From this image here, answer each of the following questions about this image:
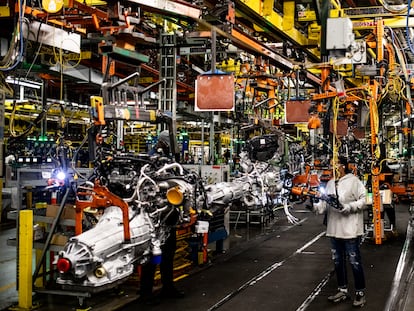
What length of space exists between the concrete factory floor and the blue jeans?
10.7 inches

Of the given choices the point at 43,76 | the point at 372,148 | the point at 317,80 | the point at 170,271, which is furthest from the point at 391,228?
the point at 43,76

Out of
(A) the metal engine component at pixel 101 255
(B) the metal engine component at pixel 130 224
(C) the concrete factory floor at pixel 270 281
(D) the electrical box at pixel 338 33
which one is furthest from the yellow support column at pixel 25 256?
(D) the electrical box at pixel 338 33

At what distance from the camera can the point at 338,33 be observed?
22.2ft

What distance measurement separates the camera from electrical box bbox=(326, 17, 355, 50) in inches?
264

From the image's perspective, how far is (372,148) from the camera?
8.70 m

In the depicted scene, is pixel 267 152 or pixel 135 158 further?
pixel 267 152

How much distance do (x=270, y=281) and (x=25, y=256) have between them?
3.11 meters

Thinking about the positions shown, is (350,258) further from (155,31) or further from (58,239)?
(155,31)

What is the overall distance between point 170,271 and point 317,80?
6.06m

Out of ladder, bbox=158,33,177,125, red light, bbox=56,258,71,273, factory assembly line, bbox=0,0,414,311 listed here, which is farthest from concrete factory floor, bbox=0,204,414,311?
ladder, bbox=158,33,177,125

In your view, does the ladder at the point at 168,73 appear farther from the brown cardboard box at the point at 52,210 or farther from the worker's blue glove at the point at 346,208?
the worker's blue glove at the point at 346,208

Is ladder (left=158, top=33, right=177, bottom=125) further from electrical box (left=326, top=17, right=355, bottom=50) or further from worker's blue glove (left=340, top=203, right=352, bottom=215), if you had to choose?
worker's blue glove (left=340, top=203, right=352, bottom=215)

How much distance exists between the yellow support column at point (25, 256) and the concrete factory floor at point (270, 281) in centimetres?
18

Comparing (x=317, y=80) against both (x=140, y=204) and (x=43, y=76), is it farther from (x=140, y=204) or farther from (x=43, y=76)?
(x=140, y=204)
